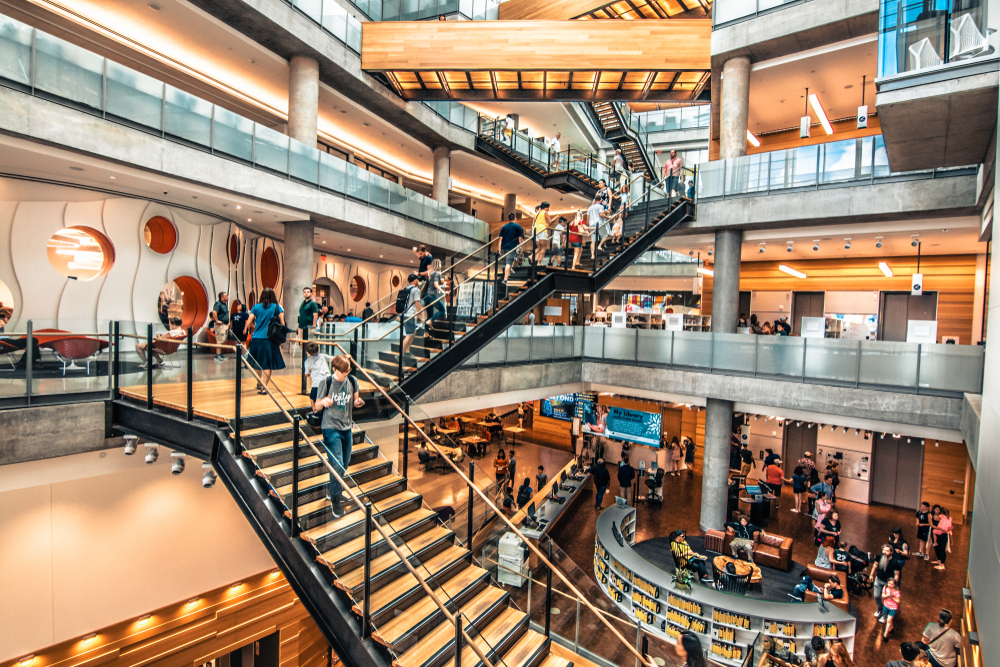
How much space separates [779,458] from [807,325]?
778cm

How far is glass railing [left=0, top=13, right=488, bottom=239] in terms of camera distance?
25.5 feet

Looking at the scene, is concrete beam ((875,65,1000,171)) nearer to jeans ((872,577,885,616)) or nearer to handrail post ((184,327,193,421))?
jeans ((872,577,885,616))

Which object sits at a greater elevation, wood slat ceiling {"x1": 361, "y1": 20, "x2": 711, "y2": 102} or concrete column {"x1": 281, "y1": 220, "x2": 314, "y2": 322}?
wood slat ceiling {"x1": 361, "y1": 20, "x2": 711, "y2": 102}

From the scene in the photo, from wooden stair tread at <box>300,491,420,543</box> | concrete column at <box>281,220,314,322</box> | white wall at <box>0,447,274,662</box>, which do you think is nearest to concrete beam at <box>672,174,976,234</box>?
concrete column at <box>281,220,314,322</box>

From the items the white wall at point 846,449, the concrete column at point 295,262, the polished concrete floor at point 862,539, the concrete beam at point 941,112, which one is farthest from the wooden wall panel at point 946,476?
the concrete column at point 295,262

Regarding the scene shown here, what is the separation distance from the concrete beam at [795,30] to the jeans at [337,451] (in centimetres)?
1366

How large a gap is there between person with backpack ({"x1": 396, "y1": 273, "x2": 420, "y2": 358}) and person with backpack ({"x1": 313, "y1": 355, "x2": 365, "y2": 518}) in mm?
2479

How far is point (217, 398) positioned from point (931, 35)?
931 cm

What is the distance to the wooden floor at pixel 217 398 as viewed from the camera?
5.87 metres

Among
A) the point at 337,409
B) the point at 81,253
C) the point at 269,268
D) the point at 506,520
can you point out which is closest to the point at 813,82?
the point at 506,520

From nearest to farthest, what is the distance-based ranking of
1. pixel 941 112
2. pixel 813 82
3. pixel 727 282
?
pixel 941 112 < pixel 727 282 < pixel 813 82

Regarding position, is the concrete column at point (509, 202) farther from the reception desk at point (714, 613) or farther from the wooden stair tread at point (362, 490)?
the wooden stair tread at point (362, 490)

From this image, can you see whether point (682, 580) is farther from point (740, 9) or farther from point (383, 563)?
point (740, 9)

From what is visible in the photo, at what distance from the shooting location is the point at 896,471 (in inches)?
659
